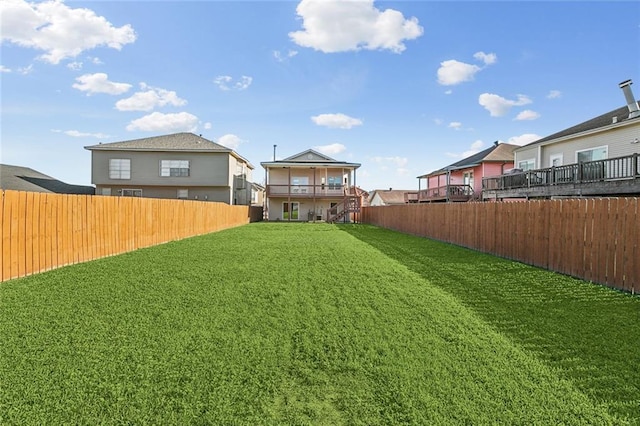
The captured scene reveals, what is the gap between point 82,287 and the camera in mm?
5938

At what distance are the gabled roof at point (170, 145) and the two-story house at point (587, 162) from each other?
20197 mm

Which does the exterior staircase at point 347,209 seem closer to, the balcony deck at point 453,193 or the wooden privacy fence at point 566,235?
the balcony deck at point 453,193

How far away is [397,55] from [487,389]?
66.4 feet

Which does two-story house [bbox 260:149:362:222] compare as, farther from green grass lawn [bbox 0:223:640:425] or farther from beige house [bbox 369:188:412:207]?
beige house [bbox 369:188:412:207]

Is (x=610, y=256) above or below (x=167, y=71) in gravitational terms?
below

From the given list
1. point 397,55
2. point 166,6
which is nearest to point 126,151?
point 166,6

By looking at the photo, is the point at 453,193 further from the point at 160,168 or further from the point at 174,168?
the point at 160,168

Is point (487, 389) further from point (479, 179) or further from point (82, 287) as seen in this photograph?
point (479, 179)

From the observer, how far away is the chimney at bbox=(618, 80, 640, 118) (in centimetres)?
1606

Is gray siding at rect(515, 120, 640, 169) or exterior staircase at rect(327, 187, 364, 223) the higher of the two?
gray siding at rect(515, 120, 640, 169)

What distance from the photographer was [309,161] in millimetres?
32469

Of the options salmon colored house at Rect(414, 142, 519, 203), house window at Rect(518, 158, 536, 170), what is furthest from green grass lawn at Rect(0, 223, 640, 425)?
salmon colored house at Rect(414, 142, 519, 203)

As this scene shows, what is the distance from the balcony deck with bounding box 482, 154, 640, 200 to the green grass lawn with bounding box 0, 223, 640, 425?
910 cm

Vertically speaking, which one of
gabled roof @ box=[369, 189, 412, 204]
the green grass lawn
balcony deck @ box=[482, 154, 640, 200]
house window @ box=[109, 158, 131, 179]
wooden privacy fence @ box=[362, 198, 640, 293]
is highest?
house window @ box=[109, 158, 131, 179]
